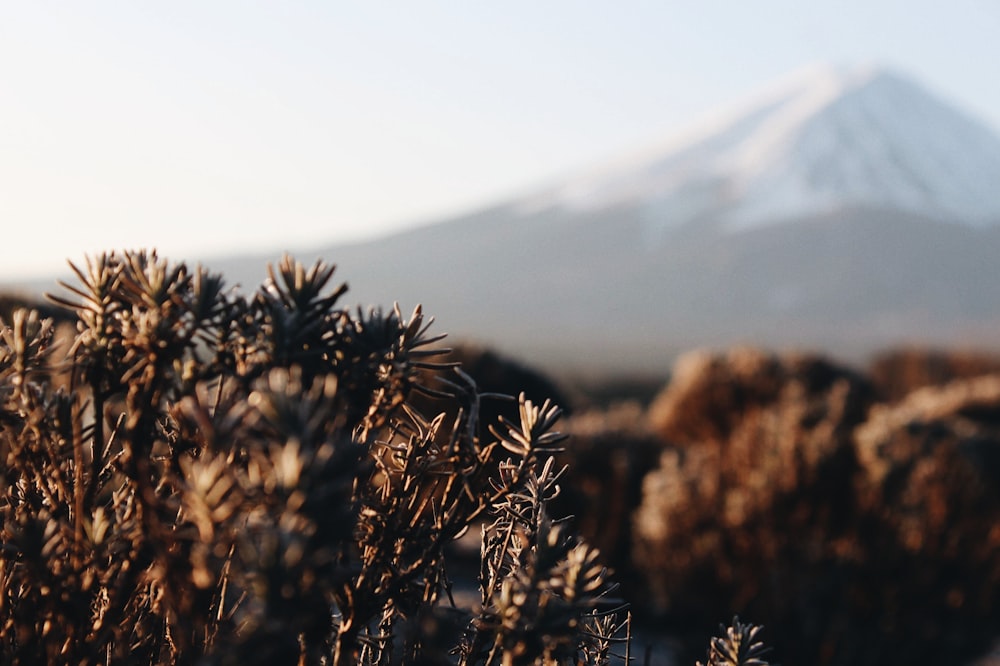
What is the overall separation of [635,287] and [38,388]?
122 meters

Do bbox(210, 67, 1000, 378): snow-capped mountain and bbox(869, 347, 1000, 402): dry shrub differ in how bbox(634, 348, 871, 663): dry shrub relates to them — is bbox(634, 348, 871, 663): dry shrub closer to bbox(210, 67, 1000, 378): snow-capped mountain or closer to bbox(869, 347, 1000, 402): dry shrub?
bbox(869, 347, 1000, 402): dry shrub

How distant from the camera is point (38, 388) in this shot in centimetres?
140

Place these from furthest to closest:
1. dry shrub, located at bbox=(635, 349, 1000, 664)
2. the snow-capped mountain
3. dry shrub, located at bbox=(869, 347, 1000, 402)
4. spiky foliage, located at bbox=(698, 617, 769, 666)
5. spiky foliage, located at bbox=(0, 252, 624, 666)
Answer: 1. the snow-capped mountain
2. dry shrub, located at bbox=(869, 347, 1000, 402)
3. dry shrub, located at bbox=(635, 349, 1000, 664)
4. spiky foliage, located at bbox=(698, 617, 769, 666)
5. spiky foliage, located at bbox=(0, 252, 624, 666)

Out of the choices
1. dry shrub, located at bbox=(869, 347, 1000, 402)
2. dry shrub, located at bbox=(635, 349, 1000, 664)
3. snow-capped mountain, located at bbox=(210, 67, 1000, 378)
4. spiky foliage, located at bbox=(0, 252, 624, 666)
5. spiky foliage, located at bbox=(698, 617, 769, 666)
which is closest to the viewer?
spiky foliage, located at bbox=(0, 252, 624, 666)

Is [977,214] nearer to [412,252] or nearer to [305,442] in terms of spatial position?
[412,252]

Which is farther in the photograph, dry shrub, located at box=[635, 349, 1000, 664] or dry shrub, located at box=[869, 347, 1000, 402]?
dry shrub, located at box=[869, 347, 1000, 402]

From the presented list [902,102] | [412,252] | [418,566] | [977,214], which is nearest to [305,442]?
[418,566]

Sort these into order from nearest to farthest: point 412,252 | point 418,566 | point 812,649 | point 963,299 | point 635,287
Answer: point 418,566
point 812,649
point 963,299
point 635,287
point 412,252

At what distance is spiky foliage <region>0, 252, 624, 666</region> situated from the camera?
1.07 m

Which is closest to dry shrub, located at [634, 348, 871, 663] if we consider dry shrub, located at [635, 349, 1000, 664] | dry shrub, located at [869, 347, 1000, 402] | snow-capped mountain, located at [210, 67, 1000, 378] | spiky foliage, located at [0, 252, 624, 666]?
Result: dry shrub, located at [635, 349, 1000, 664]

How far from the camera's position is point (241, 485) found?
108 centimetres

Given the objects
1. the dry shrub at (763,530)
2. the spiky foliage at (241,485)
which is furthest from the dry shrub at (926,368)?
the spiky foliage at (241,485)

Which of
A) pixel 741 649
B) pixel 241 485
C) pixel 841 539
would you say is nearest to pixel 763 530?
pixel 841 539

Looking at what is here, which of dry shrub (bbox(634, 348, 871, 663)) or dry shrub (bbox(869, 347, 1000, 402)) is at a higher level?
dry shrub (bbox(634, 348, 871, 663))
